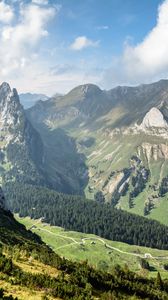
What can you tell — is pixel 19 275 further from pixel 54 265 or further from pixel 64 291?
pixel 54 265

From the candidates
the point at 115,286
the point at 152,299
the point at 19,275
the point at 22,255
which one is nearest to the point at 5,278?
the point at 19,275

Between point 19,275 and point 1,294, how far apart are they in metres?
8.39

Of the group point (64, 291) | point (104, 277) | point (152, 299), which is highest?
point (64, 291)

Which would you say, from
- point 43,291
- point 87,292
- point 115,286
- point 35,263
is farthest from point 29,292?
point 115,286

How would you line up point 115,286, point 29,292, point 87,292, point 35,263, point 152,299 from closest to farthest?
point 29,292
point 87,292
point 35,263
point 115,286
point 152,299

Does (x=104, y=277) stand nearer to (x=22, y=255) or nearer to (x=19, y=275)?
(x=22, y=255)

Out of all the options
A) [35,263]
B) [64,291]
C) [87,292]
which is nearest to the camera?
[64,291]

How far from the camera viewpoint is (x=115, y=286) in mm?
66312

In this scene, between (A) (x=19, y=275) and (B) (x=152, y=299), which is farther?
(B) (x=152, y=299)

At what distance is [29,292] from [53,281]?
5.72m

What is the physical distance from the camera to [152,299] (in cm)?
7138

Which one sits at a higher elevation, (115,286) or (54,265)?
(54,265)

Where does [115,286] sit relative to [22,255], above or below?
Answer: below

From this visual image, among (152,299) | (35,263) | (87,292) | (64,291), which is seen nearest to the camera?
(64,291)
